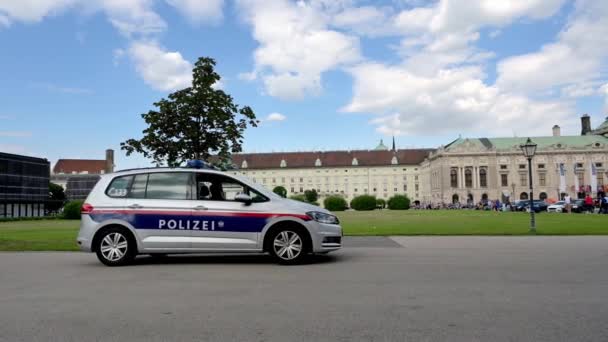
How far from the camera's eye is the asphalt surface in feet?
15.4

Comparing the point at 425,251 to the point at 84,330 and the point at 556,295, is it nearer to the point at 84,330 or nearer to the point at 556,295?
the point at 556,295

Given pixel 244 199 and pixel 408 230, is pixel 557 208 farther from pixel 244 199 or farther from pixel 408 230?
pixel 244 199

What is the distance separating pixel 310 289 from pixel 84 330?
3160 mm

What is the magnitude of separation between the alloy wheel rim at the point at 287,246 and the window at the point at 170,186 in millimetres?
2083

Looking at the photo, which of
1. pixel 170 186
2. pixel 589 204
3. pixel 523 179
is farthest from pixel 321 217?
pixel 523 179

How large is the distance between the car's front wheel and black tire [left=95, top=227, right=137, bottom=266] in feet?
9.66

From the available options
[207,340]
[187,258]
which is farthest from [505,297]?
[187,258]

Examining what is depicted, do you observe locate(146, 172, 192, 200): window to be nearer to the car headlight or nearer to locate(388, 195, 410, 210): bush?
the car headlight

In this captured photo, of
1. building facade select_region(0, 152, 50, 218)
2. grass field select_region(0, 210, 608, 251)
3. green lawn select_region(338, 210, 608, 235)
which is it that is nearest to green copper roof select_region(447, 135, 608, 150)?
building facade select_region(0, 152, 50, 218)

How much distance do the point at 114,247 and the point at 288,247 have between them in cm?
361

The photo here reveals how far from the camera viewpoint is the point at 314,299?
621 centimetres

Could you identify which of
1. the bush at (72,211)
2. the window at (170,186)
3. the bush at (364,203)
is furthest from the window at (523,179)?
the window at (170,186)

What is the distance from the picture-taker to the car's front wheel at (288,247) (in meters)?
9.56

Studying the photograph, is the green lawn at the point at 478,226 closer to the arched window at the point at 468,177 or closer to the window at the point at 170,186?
the window at the point at 170,186
